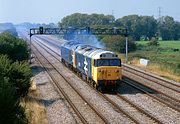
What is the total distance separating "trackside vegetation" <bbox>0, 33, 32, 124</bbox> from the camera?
50.7 feet

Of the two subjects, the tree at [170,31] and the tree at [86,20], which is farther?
the tree at [86,20]

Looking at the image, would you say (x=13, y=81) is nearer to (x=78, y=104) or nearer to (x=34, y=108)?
(x=34, y=108)

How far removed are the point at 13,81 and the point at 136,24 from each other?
140 metres

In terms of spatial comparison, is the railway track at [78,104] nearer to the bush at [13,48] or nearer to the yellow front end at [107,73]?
the yellow front end at [107,73]

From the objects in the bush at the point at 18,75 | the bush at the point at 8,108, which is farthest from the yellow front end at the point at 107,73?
the bush at the point at 8,108

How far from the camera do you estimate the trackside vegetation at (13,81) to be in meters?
15.5

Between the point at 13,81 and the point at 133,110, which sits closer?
the point at 133,110

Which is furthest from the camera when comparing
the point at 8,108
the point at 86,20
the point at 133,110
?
the point at 86,20

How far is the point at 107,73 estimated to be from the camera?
1179 inches

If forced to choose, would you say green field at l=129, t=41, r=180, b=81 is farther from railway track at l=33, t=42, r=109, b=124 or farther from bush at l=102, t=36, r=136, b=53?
railway track at l=33, t=42, r=109, b=124

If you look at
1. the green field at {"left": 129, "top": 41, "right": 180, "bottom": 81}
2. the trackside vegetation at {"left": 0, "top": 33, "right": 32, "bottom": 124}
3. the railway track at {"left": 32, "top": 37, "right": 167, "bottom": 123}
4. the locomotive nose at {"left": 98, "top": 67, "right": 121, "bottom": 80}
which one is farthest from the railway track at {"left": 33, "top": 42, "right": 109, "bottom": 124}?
the green field at {"left": 129, "top": 41, "right": 180, "bottom": 81}

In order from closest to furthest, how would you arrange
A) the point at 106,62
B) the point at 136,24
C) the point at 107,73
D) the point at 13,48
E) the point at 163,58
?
1. the point at 107,73
2. the point at 106,62
3. the point at 13,48
4. the point at 163,58
5. the point at 136,24

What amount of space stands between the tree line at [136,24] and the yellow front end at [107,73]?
127 metres

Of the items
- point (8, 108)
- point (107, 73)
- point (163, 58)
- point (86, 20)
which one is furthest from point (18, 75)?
point (86, 20)
